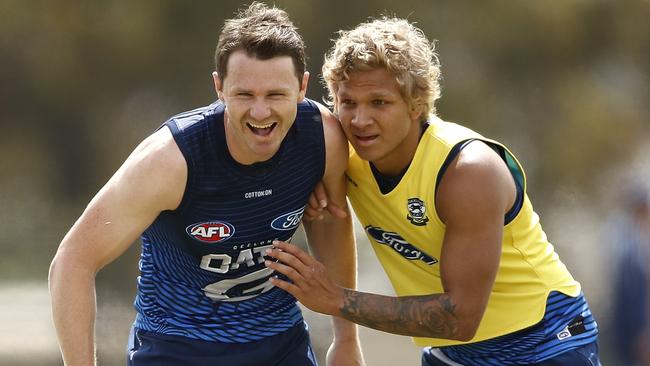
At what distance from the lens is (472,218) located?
3.36m

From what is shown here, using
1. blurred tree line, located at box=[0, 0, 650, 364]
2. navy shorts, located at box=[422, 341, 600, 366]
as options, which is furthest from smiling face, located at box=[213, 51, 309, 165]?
blurred tree line, located at box=[0, 0, 650, 364]

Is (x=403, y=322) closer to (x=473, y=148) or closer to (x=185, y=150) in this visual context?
(x=473, y=148)

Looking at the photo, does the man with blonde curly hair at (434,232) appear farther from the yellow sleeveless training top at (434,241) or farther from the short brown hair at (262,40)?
the short brown hair at (262,40)

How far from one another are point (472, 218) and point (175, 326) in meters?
1.12

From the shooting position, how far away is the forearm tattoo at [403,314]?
3.47 meters

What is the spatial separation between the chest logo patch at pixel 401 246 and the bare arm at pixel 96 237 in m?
0.81

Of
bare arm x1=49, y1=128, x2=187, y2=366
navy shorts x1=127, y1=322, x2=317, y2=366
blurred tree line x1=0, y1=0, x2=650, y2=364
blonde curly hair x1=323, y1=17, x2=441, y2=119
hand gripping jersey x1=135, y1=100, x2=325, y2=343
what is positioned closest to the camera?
bare arm x1=49, y1=128, x2=187, y2=366

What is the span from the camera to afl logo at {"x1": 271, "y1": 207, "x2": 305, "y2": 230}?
11.8ft

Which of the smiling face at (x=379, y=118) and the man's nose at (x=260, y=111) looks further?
the smiling face at (x=379, y=118)

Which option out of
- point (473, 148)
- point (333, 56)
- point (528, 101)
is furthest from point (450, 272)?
point (528, 101)

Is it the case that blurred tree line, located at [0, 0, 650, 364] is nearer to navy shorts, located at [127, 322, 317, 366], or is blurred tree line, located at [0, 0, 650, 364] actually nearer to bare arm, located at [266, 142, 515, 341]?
navy shorts, located at [127, 322, 317, 366]

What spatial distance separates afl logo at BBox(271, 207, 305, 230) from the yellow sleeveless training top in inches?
9.6

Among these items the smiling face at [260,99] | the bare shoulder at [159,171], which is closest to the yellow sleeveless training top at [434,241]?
the smiling face at [260,99]

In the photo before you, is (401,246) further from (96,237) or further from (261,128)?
(96,237)
